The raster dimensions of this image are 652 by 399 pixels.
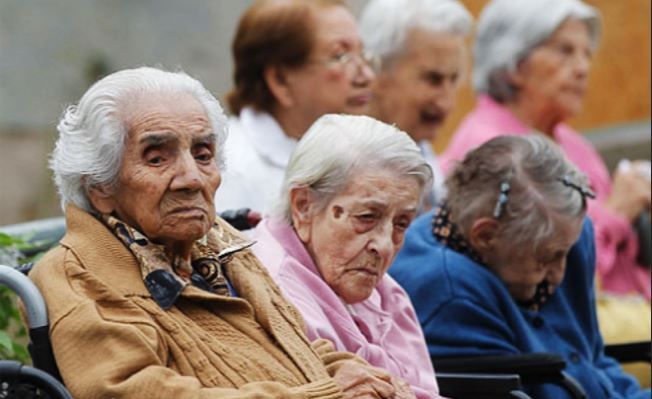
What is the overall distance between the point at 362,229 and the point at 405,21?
270 centimetres

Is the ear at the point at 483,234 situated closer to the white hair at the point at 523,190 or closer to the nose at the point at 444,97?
the white hair at the point at 523,190

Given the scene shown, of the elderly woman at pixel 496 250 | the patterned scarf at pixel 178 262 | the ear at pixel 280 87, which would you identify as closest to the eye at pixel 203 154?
the patterned scarf at pixel 178 262

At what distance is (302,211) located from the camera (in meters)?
4.48

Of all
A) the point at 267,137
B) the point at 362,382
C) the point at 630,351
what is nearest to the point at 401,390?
the point at 362,382

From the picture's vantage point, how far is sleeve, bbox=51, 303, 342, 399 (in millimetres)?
3600

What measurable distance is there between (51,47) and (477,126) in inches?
146

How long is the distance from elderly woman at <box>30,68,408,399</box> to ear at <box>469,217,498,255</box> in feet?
3.71

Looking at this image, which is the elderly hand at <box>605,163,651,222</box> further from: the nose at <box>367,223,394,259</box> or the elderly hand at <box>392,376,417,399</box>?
the elderly hand at <box>392,376,417,399</box>

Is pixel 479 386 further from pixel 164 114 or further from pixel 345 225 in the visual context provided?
pixel 164 114

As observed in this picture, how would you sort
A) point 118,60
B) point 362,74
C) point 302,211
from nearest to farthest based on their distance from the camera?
point 302,211 → point 362,74 → point 118,60

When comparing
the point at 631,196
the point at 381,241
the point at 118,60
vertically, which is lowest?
the point at 118,60

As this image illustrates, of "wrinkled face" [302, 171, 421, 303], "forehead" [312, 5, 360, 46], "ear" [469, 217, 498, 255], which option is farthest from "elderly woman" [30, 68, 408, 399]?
"forehead" [312, 5, 360, 46]

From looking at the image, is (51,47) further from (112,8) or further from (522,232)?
(522,232)

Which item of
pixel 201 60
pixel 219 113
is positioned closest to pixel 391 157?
pixel 219 113
